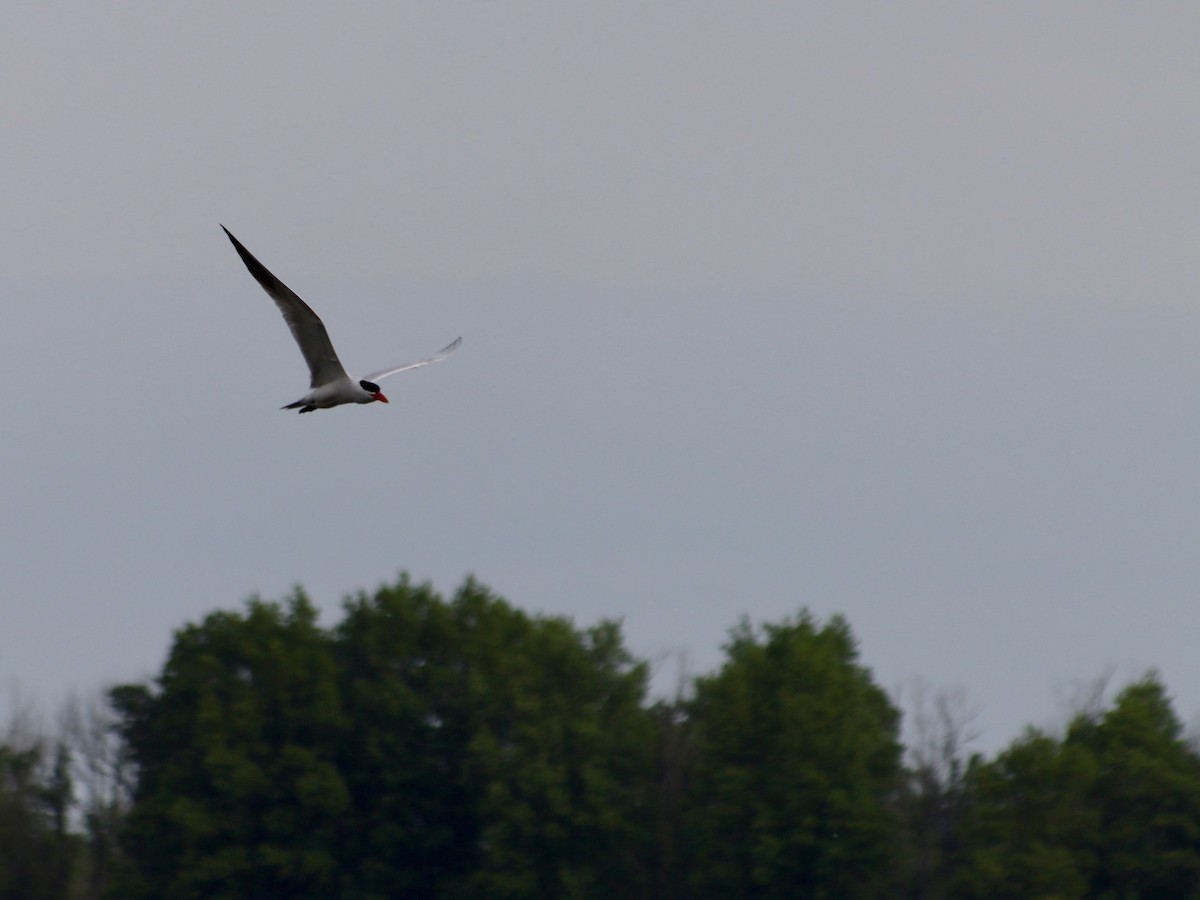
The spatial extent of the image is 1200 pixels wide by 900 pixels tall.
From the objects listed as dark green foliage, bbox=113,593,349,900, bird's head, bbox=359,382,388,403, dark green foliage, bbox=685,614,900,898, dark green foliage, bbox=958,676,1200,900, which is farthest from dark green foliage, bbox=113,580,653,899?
bird's head, bbox=359,382,388,403

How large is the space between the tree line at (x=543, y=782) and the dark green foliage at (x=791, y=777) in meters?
0.08

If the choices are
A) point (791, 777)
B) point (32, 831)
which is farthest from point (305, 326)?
point (32, 831)

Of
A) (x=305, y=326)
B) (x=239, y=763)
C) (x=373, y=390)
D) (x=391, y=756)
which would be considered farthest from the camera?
(x=391, y=756)

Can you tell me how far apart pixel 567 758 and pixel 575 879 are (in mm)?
4490

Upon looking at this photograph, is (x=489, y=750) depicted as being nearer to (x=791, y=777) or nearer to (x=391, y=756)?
(x=391, y=756)

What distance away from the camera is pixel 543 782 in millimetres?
58344

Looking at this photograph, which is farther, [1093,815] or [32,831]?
[32,831]

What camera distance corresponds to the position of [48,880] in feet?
206

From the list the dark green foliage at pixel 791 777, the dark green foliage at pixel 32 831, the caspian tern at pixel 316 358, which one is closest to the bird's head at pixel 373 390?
the caspian tern at pixel 316 358

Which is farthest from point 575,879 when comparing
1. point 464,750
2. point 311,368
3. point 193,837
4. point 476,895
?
point 311,368

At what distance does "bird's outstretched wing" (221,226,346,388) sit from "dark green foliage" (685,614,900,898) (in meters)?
29.0

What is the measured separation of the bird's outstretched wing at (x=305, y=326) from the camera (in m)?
27.3

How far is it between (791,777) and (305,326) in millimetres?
31718

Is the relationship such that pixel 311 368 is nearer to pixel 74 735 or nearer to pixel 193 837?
pixel 193 837
